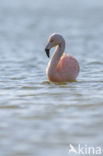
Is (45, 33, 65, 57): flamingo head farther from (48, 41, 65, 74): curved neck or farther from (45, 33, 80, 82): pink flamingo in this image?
(48, 41, 65, 74): curved neck

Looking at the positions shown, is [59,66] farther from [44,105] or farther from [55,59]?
[44,105]

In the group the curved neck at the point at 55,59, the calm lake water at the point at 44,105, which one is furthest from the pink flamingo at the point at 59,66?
the calm lake water at the point at 44,105

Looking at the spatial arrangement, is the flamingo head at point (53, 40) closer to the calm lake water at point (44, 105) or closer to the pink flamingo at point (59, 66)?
the pink flamingo at point (59, 66)

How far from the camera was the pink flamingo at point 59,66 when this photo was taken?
8.95 meters

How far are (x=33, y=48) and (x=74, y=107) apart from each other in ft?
30.5

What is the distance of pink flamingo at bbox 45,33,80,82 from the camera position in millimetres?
8945

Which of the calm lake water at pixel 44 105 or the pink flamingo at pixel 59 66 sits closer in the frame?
the calm lake water at pixel 44 105

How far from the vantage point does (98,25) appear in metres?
23.4

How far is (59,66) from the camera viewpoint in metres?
9.06

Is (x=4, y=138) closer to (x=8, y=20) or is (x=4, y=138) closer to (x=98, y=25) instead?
(x=98, y=25)

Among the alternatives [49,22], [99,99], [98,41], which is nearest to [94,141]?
[99,99]

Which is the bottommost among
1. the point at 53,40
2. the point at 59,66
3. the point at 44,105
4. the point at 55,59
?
the point at 44,105

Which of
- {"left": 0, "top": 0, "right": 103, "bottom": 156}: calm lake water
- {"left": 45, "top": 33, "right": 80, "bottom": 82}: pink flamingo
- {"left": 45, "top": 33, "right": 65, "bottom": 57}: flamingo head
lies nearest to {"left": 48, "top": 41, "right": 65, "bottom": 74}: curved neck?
{"left": 45, "top": 33, "right": 80, "bottom": 82}: pink flamingo

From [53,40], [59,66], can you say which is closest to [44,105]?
[59,66]
